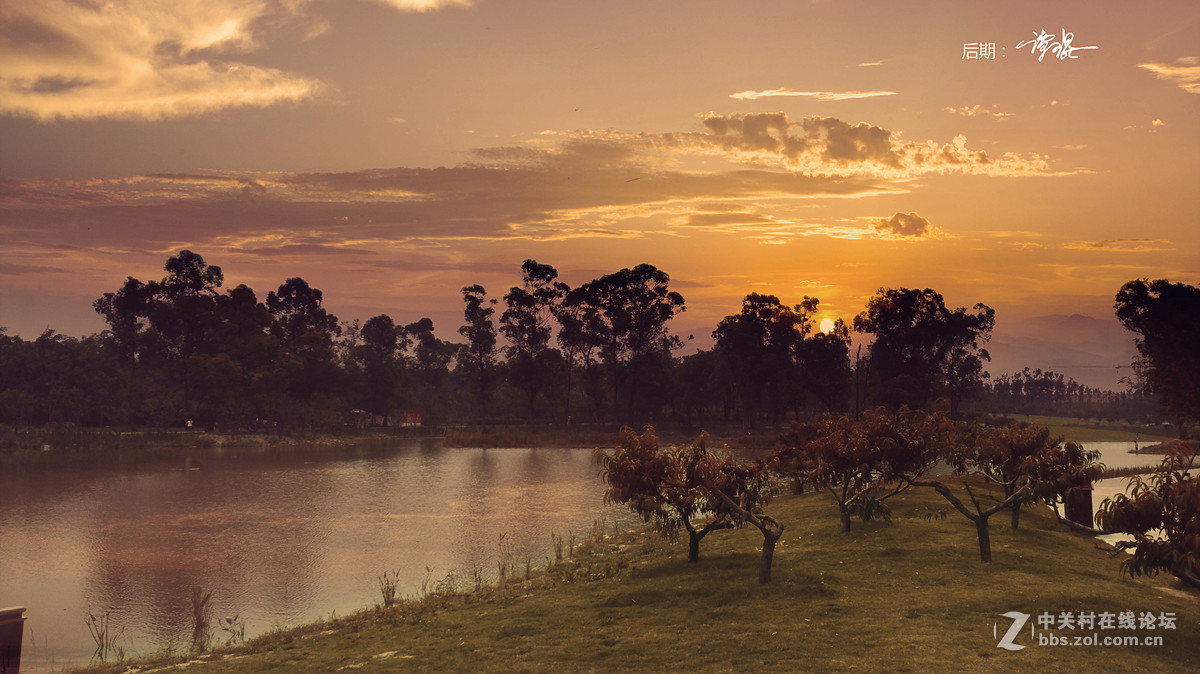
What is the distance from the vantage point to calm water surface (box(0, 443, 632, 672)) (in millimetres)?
26594

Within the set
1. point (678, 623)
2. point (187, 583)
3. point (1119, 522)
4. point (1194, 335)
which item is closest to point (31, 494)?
point (187, 583)

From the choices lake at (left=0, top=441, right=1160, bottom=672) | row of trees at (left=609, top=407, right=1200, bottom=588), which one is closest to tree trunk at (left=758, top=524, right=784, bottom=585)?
row of trees at (left=609, top=407, right=1200, bottom=588)

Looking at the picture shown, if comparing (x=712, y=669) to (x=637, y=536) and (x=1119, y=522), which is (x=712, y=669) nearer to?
(x=1119, y=522)

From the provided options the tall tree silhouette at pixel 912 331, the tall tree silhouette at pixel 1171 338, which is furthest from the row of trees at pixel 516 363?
the tall tree silhouette at pixel 1171 338

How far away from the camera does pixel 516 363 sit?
126 metres

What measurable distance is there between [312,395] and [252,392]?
11905 millimetres

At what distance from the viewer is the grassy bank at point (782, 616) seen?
1589 centimetres

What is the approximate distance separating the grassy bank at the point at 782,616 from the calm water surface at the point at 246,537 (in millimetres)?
5523

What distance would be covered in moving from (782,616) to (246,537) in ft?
102

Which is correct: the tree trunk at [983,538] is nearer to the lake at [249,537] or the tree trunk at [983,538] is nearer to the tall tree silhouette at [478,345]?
the lake at [249,537]

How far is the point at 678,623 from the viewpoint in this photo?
1947cm

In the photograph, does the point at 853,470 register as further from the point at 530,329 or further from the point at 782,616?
the point at 530,329

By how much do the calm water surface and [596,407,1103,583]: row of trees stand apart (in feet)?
32.6

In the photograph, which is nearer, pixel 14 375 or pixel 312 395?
pixel 14 375
